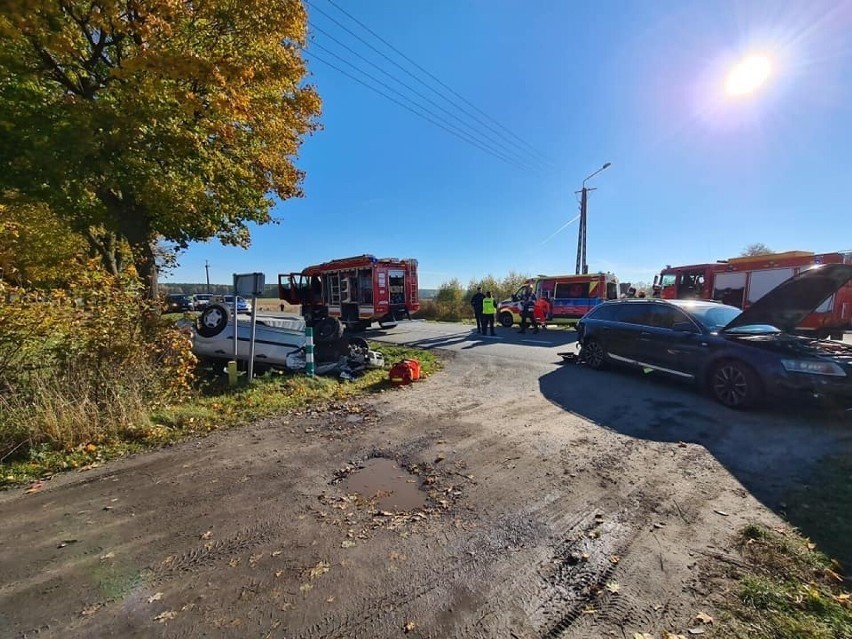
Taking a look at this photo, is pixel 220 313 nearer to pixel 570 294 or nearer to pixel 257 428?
pixel 257 428

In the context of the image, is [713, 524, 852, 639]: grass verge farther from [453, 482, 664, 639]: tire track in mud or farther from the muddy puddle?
the muddy puddle

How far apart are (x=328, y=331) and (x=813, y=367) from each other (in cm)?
997

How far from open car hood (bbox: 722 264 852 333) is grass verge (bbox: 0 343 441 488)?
585 centimetres

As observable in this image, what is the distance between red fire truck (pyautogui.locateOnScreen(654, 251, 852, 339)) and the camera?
1155 cm

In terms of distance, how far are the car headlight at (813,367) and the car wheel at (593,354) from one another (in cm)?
330

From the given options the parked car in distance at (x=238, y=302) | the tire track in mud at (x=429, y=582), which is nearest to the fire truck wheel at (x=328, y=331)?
the parked car in distance at (x=238, y=302)

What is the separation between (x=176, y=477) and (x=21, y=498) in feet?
3.67

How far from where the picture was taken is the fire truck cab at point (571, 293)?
16.6m

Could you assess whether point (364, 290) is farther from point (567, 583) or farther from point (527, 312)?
point (567, 583)

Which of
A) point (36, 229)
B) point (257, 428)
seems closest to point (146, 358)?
point (257, 428)

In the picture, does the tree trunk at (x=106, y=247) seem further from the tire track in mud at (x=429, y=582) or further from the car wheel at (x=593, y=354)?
the tire track in mud at (x=429, y=582)

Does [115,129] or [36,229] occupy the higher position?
[115,129]

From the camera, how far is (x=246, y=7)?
23.5 feet

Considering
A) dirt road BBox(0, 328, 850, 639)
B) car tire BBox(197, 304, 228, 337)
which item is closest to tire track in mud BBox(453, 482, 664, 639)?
dirt road BBox(0, 328, 850, 639)
